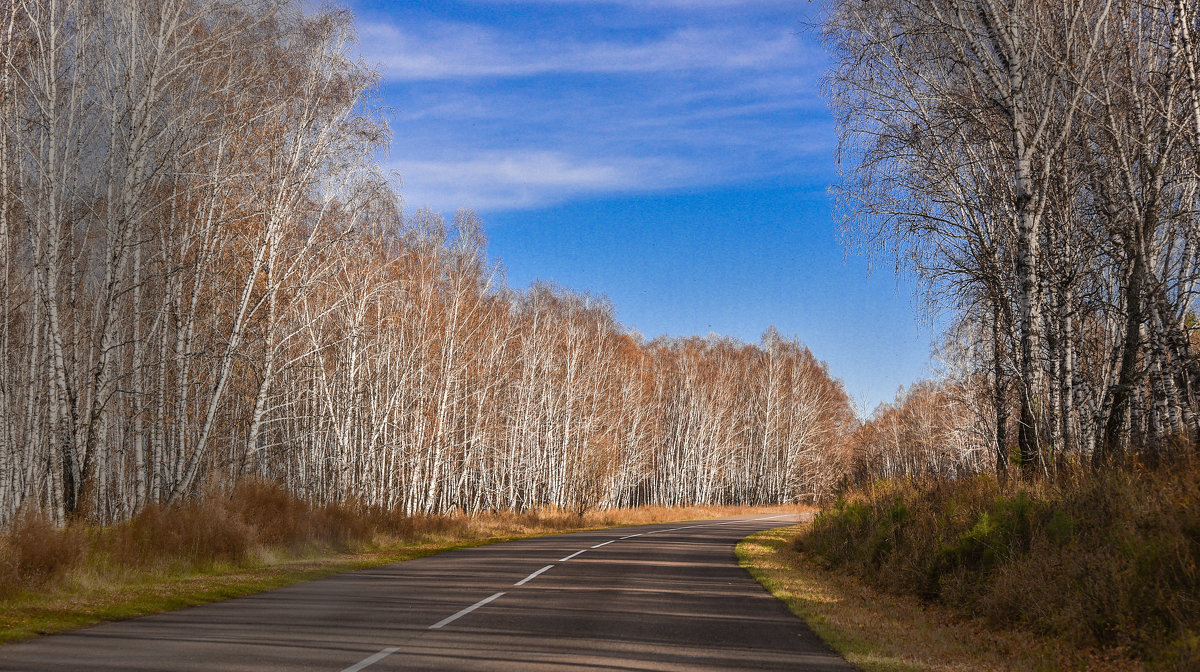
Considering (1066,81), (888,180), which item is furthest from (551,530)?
(1066,81)

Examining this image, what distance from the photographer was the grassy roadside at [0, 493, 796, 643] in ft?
31.9

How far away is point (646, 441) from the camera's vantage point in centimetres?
6334

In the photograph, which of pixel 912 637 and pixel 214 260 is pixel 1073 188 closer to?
pixel 912 637

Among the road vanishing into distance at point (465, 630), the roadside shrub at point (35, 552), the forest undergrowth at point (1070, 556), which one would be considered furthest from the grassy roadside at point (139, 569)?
the forest undergrowth at point (1070, 556)

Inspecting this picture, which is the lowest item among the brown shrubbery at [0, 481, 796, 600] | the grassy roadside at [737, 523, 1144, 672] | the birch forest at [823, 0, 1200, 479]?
the grassy roadside at [737, 523, 1144, 672]

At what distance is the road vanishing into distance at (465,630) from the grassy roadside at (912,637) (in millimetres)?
381

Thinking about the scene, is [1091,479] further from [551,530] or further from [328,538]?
[551,530]

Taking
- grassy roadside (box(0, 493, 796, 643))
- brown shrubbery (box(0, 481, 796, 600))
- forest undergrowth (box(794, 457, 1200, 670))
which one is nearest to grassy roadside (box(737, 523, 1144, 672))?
forest undergrowth (box(794, 457, 1200, 670))

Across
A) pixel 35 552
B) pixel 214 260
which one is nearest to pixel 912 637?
pixel 35 552

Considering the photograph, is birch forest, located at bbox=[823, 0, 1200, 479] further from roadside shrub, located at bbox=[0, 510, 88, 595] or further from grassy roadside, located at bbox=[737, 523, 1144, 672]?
roadside shrub, located at bbox=[0, 510, 88, 595]

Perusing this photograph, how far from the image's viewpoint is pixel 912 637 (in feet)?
30.4

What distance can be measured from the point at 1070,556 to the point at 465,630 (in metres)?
6.64

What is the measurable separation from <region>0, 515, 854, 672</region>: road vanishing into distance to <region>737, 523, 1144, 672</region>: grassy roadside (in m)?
0.38

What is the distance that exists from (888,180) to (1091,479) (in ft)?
25.3
